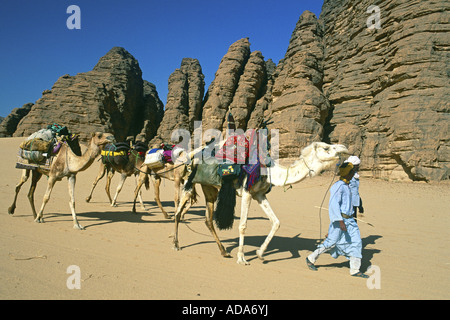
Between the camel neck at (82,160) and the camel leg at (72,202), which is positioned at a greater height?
the camel neck at (82,160)

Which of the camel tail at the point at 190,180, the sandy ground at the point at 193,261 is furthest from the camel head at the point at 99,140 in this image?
the camel tail at the point at 190,180

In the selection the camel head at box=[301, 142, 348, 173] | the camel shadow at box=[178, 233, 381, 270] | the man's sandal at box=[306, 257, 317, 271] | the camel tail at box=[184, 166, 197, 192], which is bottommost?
the camel shadow at box=[178, 233, 381, 270]

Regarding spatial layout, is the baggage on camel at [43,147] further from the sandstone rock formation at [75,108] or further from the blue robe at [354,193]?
the sandstone rock formation at [75,108]

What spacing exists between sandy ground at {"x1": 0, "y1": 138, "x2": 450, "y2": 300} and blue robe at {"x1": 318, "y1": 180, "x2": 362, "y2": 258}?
0.43m

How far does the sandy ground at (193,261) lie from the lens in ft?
11.4

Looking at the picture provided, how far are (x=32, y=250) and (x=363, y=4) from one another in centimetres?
3991

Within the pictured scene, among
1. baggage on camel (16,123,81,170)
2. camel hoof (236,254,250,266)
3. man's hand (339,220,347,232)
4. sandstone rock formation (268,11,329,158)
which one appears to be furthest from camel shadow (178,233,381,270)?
sandstone rock formation (268,11,329,158)

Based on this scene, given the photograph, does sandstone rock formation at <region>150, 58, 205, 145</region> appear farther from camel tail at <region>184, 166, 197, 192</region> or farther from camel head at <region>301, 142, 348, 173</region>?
camel head at <region>301, 142, 348, 173</region>

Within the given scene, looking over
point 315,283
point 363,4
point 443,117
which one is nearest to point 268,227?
point 315,283

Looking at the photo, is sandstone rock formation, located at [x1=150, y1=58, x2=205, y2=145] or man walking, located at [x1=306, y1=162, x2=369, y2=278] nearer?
man walking, located at [x1=306, y1=162, x2=369, y2=278]

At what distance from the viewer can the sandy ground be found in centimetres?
346

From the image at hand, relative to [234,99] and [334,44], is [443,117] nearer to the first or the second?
[334,44]

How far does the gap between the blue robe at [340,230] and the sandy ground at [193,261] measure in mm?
432

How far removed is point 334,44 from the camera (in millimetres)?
37031
